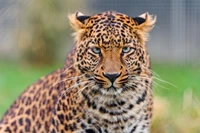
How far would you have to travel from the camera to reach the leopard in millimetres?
5398

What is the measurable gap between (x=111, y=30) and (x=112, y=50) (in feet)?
0.50

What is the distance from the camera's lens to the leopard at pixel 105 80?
17.7ft

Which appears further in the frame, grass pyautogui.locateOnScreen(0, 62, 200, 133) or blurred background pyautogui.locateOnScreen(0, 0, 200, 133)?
blurred background pyautogui.locateOnScreen(0, 0, 200, 133)

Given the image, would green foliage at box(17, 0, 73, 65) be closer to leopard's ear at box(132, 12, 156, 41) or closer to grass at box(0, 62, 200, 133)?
grass at box(0, 62, 200, 133)

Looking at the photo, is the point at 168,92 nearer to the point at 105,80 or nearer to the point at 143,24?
the point at 143,24

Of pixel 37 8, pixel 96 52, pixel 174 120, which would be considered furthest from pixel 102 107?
pixel 37 8

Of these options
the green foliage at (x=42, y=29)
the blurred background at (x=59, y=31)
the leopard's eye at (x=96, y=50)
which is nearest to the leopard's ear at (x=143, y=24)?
the leopard's eye at (x=96, y=50)

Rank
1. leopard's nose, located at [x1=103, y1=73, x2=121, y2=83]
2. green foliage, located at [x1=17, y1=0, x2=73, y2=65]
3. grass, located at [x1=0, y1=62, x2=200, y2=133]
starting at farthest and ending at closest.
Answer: green foliage, located at [x1=17, y1=0, x2=73, y2=65]
grass, located at [x1=0, y1=62, x2=200, y2=133]
leopard's nose, located at [x1=103, y1=73, x2=121, y2=83]

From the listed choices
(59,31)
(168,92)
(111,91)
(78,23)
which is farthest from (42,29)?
(111,91)

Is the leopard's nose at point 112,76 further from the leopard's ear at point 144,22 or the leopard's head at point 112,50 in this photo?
the leopard's ear at point 144,22

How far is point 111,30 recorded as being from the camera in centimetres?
542

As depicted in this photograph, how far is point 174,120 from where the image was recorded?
6453 millimetres

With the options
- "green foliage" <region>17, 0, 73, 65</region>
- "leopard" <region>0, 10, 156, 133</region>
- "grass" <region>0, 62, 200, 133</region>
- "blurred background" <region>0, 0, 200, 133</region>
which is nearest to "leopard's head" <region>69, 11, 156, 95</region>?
"leopard" <region>0, 10, 156, 133</region>

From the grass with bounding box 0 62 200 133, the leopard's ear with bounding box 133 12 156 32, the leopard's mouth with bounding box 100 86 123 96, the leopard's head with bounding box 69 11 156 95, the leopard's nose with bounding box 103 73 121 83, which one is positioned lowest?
the grass with bounding box 0 62 200 133
